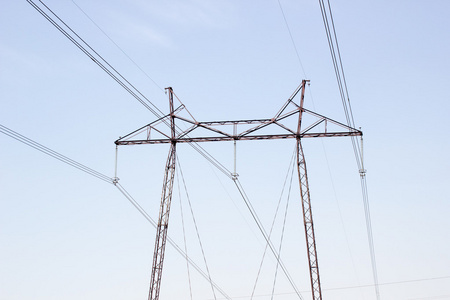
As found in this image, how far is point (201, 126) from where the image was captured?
202 ft

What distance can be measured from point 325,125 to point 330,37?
12741 millimetres

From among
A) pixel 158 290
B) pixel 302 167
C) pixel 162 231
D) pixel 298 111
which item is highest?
pixel 298 111

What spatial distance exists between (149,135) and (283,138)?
11.1 meters

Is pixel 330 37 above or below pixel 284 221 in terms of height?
above

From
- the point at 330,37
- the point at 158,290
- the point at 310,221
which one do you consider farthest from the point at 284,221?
the point at 330,37

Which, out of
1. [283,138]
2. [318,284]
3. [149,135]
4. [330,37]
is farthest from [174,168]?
[330,37]

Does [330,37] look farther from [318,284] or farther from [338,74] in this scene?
[318,284]

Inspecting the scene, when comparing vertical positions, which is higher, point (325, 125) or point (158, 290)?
point (325, 125)

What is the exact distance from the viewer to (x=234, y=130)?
61438 millimetres

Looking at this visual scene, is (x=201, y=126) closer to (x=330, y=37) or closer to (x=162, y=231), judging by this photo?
(x=162, y=231)

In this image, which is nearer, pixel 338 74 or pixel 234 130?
pixel 338 74

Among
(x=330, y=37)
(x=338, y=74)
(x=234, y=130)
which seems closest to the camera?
(x=330, y=37)

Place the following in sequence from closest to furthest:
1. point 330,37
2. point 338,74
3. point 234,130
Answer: point 330,37, point 338,74, point 234,130

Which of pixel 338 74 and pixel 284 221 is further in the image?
pixel 284 221
